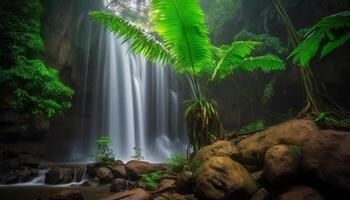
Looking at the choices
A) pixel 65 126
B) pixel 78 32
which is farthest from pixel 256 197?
pixel 78 32

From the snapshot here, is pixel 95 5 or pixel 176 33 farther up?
pixel 95 5

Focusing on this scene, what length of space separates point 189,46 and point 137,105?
8.67 metres

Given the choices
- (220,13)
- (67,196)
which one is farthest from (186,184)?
(220,13)

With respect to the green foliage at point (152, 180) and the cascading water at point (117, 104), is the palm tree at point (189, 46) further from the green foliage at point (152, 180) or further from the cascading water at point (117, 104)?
the cascading water at point (117, 104)

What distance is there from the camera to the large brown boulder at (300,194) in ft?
10.4

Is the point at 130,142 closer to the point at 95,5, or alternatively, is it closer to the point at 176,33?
the point at 95,5

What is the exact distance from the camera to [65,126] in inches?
475

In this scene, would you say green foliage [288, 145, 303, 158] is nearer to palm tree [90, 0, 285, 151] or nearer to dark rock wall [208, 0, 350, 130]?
palm tree [90, 0, 285, 151]

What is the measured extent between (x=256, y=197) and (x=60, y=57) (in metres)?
10.0

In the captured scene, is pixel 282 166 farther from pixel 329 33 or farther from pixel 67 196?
pixel 67 196

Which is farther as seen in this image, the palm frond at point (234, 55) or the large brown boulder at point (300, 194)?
the palm frond at point (234, 55)

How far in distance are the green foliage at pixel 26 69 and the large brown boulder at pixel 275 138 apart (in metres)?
5.17

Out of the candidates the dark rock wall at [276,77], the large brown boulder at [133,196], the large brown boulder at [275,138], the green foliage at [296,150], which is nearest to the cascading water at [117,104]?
the dark rock wall at [276,77]

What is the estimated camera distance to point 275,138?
4.29 m
